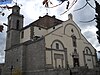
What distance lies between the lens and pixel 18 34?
41.1m

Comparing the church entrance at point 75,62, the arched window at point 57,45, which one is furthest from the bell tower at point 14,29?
the church entrance at point 75,62

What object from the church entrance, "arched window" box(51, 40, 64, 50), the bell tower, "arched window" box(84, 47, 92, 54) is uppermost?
the bell tower

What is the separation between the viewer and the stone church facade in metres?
29.5

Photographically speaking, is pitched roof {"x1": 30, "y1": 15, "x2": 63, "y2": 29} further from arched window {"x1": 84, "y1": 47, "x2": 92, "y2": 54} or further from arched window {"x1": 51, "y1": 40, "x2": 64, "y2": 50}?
arched window {"x1": 84, "y1": 47, "x2": 92, "y2": 54}

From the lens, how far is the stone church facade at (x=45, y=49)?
2947 cm

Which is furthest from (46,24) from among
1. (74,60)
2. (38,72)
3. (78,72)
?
(78,72)

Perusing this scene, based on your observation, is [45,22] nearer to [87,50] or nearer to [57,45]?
[57,45]

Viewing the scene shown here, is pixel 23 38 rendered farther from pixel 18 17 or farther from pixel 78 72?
pixel 78 72

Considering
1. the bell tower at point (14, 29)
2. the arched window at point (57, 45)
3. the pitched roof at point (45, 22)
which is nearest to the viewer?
the arched window at point (57, 45)

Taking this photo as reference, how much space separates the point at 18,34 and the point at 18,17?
16.0 feet

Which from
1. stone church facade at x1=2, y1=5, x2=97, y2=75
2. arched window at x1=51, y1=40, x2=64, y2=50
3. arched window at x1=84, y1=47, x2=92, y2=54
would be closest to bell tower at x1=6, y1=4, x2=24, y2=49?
stone church facade at x1=2, y1=5, x2=97, y2=75

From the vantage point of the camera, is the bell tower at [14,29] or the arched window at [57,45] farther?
the bell tower at [14,29]

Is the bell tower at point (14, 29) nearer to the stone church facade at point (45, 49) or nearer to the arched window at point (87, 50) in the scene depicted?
the stone church facade at point (45, 49)

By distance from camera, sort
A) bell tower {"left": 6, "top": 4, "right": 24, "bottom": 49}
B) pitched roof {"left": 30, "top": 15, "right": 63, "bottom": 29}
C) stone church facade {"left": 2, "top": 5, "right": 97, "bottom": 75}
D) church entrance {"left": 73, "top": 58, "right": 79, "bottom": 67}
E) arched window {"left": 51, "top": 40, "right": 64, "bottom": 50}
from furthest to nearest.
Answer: bell tower {"left": 6, "top": 4, "right": 24, "bottom": 49} → pitched roof {"left": 30, "top": 15, "right": 63, "bottom": 29} → church entrance {"left": 73, "top": 58, "right": 79, "bottom": 67} → arched window {"left": 51, "top": 40, "right": 64, "bottom": 50} → stone church facade {"left": 2, "top": 5, "right": 97, "bottom": 75}
